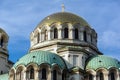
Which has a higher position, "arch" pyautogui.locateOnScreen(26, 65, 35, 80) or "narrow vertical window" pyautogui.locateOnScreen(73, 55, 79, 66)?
"narrow vertical window" pyautogui.locateOnScreen(73, 55, 79, 66)

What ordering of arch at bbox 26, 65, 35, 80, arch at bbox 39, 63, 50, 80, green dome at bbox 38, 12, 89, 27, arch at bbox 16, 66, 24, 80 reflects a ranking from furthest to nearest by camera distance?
1. green dome at bbox 38, 12, 89, 27
2. arch at bbox 16, 66, 24, 80
3. arch at bbox 39, 63, 50, 80
4. arch at bbox 26, 65, 35, 80

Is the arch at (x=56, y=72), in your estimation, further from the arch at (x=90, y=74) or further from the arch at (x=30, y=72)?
the arch at (x=90, y=74)

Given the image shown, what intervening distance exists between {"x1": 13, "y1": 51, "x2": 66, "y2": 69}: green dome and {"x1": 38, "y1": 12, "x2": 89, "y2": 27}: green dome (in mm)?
6790

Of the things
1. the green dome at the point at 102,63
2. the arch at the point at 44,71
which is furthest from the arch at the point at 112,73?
the arch at the point at 44,71

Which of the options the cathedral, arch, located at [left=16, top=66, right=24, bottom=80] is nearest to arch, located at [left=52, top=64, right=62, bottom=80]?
the cathedral

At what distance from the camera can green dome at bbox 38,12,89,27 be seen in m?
54.2

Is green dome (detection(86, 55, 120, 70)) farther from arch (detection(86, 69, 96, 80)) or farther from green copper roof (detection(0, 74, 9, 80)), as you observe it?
green copper roof (detection(0, 74, 9, 80))

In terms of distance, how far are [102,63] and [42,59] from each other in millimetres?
7896

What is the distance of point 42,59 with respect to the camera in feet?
156

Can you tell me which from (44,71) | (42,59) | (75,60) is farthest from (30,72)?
(75,60)

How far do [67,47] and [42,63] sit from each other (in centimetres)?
517

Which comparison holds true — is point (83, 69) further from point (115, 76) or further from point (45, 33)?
point (45, 33)

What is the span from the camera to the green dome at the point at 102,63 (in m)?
49.0

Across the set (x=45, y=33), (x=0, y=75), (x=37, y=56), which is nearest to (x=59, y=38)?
(x=45, y=33)
